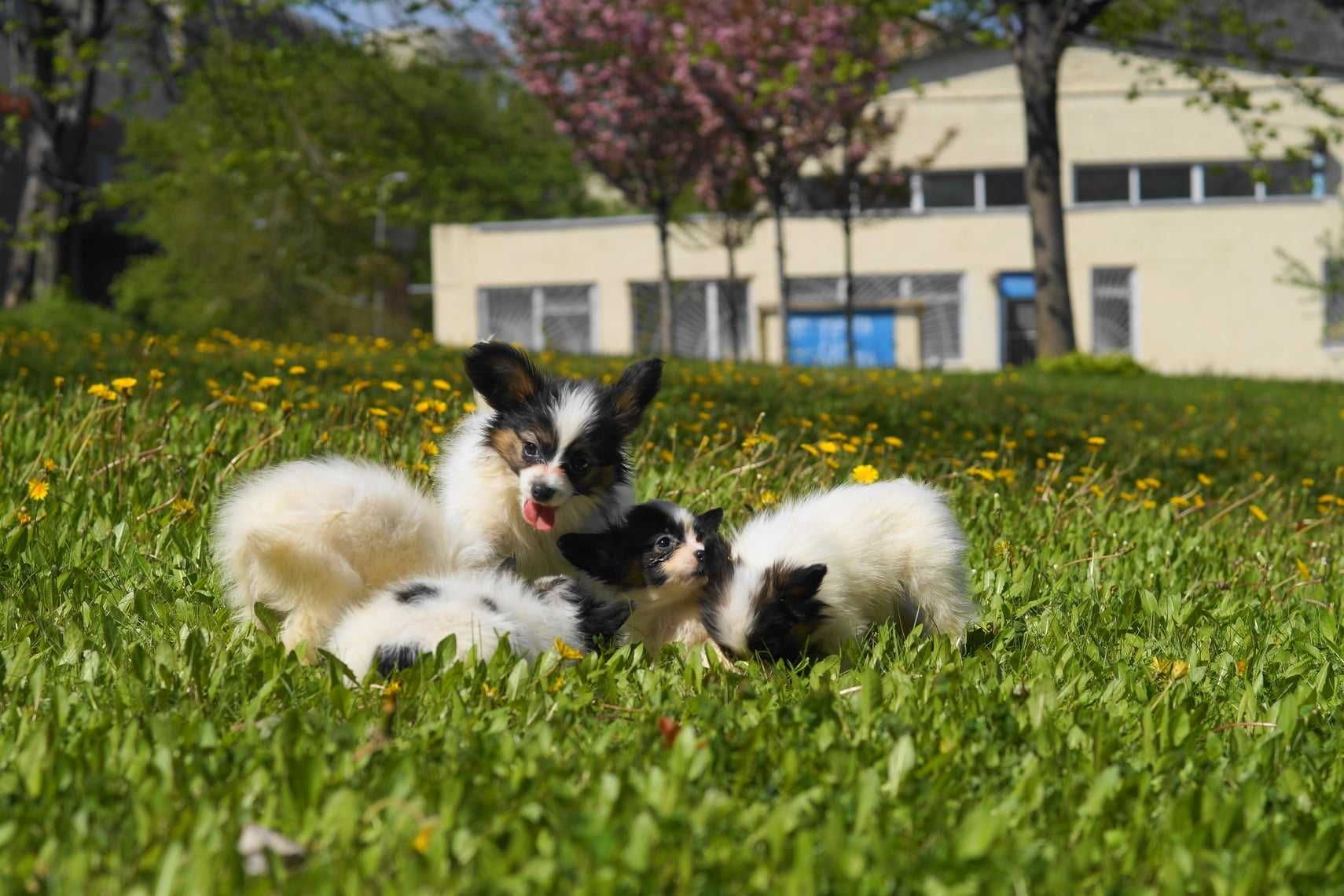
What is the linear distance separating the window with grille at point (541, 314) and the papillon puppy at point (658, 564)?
37888 millimetres

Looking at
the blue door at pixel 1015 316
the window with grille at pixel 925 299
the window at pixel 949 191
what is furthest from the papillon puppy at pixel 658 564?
the window at pixel 949 191

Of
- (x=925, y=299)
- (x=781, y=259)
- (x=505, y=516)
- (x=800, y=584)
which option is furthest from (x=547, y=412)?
(x=925, y=299)

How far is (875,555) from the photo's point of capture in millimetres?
4223

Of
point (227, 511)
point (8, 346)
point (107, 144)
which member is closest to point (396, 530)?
point (227, 511)

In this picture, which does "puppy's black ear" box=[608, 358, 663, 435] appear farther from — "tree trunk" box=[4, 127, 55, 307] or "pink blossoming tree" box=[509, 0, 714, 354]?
"pink blossoming tree" box=[509, 0, 714, 354]

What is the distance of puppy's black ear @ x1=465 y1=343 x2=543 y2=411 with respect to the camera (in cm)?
429

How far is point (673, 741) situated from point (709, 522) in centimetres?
122

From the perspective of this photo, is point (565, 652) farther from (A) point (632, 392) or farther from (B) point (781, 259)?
(B) point (781, 259)

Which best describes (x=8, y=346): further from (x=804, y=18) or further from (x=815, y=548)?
(x=804, y=18)

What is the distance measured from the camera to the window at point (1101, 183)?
42281mm

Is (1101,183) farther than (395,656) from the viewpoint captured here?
Yes

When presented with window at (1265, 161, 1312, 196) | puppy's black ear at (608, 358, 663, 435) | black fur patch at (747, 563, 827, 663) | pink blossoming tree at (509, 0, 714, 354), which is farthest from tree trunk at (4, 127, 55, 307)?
window at (1265, 161, 1312, 196)

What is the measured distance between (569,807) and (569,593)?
1451 millimetres

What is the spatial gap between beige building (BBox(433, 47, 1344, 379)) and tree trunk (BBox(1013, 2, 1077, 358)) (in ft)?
45.9
